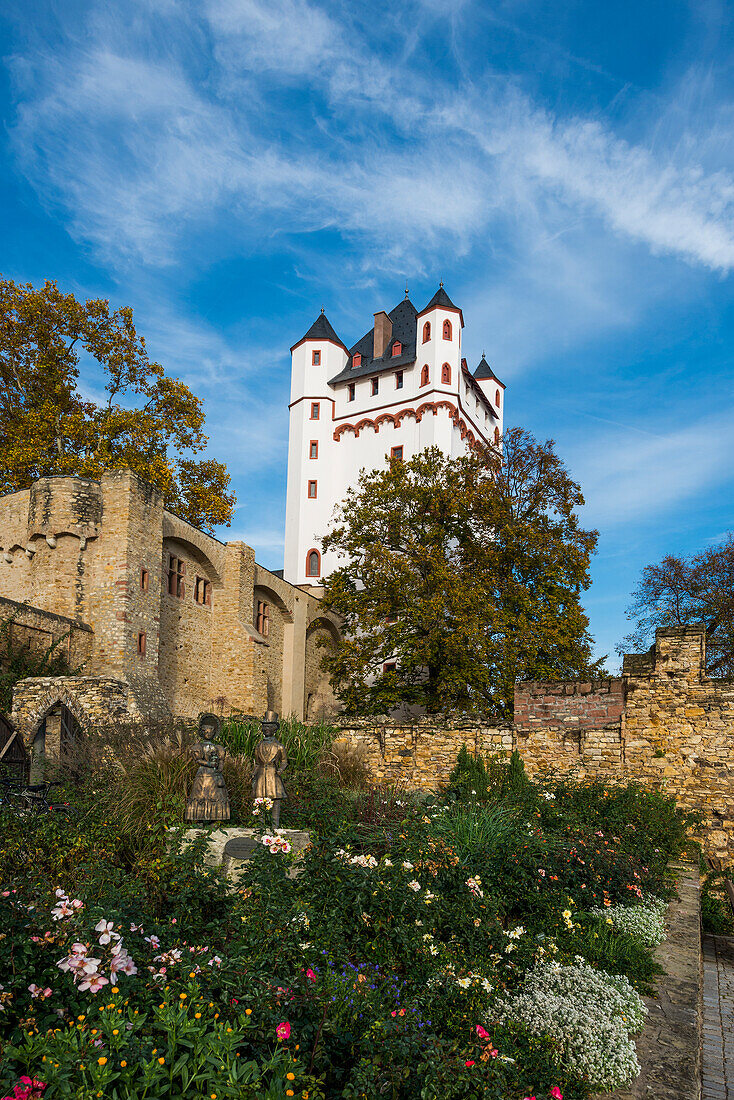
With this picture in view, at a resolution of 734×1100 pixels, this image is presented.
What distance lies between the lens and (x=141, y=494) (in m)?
17.5

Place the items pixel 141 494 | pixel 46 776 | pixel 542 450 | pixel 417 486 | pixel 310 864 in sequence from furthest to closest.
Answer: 1. pixel 542 450
2. pixel 417 486
3. pixel 141 494
4. pixel 46 776
5. pixel 310 864

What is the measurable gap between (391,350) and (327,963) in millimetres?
36339

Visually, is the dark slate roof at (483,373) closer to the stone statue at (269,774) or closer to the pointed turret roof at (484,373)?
the pointed turret roof at (484,373)

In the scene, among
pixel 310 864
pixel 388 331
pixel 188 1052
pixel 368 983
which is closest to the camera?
pixel 188 1052

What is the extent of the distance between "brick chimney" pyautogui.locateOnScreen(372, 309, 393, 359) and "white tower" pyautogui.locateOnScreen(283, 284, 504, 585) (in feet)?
0.17

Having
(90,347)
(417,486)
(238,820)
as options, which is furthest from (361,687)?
(238,820)

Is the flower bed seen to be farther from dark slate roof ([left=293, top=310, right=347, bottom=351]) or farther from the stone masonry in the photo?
dark slate roof ([left=293, top=310, right=347, bottom=351])

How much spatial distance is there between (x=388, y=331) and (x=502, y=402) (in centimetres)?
839

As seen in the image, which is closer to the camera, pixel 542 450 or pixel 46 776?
pixel 46 776

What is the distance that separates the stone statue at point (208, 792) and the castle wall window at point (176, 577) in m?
13.5

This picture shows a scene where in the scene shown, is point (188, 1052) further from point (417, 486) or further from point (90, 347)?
point (90, 347)

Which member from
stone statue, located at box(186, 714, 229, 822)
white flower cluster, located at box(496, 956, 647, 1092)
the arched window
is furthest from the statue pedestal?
the arched window

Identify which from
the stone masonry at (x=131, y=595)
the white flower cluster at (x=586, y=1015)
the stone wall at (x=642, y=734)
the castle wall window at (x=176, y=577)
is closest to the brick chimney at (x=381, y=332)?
the stone masonry at (x=131, y=595)

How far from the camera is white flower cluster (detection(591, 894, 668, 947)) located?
238 inches
